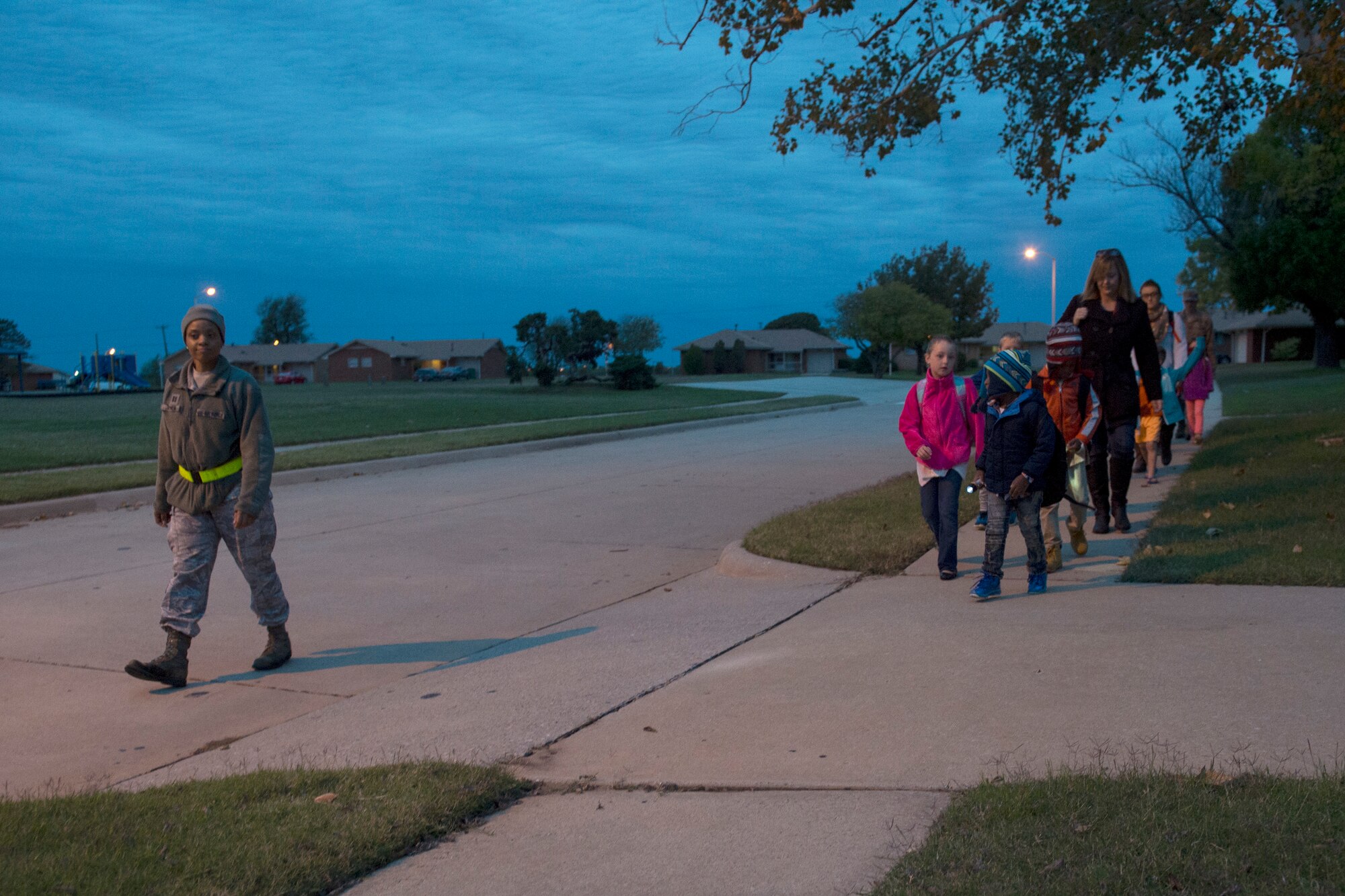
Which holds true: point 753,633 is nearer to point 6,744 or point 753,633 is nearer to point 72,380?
point 6,744

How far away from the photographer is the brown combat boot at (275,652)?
6.05 meters

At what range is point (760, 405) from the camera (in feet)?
107

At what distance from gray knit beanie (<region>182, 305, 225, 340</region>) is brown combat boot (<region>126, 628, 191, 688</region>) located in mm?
1529

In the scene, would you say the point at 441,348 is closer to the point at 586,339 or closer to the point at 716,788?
the point at 586,339

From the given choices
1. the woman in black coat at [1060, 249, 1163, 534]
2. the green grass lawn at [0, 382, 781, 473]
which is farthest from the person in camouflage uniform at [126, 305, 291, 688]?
the green grass lawn at [0, 382, 781, 473]

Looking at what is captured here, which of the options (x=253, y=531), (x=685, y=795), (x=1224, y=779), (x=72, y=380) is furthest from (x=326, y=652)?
(x=72, y=380)

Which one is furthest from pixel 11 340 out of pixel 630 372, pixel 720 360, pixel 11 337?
pixel 630 372

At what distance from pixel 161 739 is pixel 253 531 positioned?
50.3 inches

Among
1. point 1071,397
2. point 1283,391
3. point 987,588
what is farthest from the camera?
point 1283,391

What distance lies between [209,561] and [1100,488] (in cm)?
617

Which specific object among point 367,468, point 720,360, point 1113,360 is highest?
point 720,360

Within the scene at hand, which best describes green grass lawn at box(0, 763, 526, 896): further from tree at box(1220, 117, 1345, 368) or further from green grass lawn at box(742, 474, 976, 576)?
tree at box(1220, 117, 1345, 368)

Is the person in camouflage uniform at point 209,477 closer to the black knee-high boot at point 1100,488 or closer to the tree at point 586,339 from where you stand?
the black knee-high boot at point 1100,488

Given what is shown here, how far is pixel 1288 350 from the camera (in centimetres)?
7719
